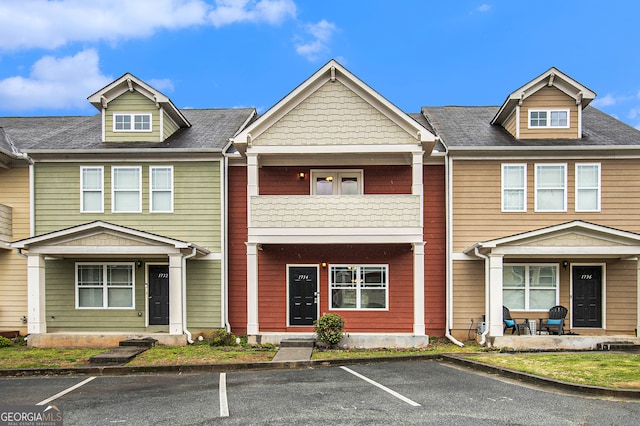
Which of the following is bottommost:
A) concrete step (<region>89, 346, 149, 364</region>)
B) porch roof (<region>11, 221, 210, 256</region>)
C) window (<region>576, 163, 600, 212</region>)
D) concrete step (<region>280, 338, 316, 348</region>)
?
concrete step (<region>280, 338, 316, 348</region>)

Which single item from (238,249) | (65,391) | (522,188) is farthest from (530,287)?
(65,391)

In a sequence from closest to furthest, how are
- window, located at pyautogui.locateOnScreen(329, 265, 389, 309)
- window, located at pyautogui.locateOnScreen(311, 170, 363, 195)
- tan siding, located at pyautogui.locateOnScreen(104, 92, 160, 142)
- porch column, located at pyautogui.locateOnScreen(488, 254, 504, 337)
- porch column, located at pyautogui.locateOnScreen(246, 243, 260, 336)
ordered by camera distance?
porch column, located at pyautogui.locateOnScreen(488, 254, 504, 337) < porch column, located at pyautogui.locateOnScreen(246, 243, 260, 336) < window, located at pyautogui.locateOnScreen(329, 265, 389, 309) < window, located at pyautogui.locateOnScreen(311, 170, 363, 195) < tan siding, located at pyautogui.locateOnScreen(104, 92, 160, 142)

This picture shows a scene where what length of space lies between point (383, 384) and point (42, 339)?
10942 millimetres

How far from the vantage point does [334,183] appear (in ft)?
56.7

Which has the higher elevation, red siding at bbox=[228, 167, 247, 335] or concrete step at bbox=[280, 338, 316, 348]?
red siding at bbox=[228, 167, 247, 335]

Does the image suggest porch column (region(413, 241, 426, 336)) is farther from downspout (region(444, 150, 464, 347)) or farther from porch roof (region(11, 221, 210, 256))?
porch roof (region(11, 221, 210, 256))

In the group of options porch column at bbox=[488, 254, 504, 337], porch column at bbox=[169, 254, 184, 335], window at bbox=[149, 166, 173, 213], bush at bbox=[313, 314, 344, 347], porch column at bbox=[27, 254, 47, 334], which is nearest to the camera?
bush at bbox=[313, 314, 344, 347]

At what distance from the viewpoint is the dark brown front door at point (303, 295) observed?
670 inches

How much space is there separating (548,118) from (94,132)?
15.8 metres

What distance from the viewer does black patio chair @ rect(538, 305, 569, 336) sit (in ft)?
51.2

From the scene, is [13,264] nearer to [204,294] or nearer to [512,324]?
[204,294]

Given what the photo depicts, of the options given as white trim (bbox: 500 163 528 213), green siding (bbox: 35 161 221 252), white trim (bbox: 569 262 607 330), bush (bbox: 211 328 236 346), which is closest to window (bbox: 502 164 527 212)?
white trim (bbox: 500 163 528 213)

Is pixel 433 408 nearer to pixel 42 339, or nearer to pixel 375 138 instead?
pixel 375 138

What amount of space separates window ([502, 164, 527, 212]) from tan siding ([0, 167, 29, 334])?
1566 centimetres
